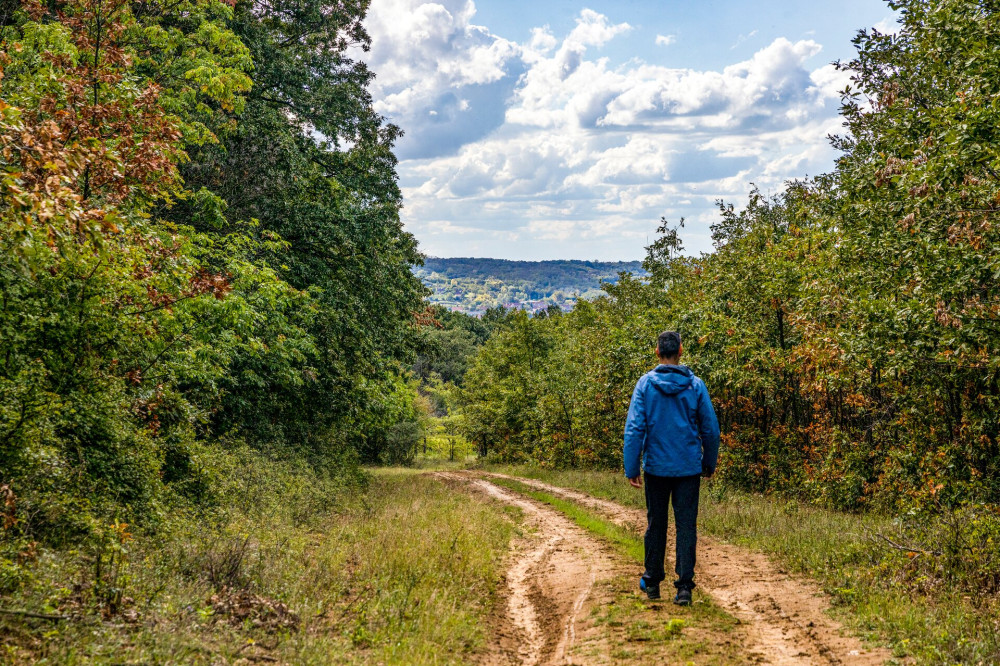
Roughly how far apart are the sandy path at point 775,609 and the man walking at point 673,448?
75 cm

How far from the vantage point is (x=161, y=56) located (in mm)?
14742

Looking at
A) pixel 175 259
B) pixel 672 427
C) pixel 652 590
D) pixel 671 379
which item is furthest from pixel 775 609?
pixel 175 259

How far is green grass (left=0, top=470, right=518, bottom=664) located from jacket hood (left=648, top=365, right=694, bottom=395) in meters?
2.96

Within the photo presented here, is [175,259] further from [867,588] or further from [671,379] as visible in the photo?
[867,588]

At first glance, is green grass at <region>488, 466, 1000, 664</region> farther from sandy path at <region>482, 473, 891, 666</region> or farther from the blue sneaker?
the blue sneaker

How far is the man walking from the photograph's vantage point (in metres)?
6.19

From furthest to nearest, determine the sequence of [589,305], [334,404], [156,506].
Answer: [589,305]
[334,404]
[156,506]

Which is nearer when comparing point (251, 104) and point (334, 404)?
point (251, 104)

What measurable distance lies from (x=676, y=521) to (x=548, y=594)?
2265 mm

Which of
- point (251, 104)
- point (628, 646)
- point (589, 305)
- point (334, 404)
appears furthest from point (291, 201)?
point (589, 305)

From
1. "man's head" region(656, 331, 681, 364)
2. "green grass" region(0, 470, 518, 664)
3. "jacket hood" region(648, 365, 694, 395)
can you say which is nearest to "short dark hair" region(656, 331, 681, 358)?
"man's head" region(656, 331, 681, 364)

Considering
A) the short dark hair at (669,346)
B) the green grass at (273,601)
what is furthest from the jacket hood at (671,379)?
the green grass at (273,601)

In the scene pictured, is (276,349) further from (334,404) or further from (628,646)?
(628,646)

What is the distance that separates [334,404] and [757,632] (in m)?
16.3
